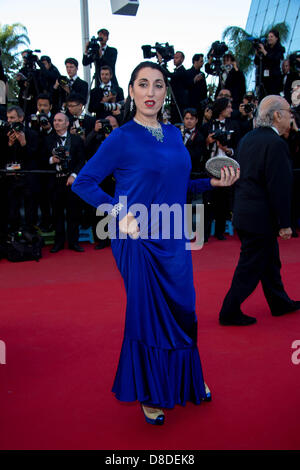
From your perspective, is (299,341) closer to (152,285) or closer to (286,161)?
(286,161)

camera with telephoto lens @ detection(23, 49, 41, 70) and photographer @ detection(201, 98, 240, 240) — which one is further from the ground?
camera with telephoto lens @ detection(23, 49, 41, 70)

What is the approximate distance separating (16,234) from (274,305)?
3.63 metres

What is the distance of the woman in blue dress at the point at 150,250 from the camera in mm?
2082

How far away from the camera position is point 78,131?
6.53 meters

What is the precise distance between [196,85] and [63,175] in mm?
3578

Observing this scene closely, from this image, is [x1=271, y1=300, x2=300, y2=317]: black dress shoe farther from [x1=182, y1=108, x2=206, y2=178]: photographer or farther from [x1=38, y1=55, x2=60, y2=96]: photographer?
[x1=38, y1=55, x2=60, y2=96]: photographer

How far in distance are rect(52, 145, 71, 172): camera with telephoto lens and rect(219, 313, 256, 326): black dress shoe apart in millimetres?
3474

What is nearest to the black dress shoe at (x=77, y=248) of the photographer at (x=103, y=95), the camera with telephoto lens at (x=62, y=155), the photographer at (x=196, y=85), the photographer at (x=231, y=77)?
the camera with telephoto lens at (x=62, y=155)

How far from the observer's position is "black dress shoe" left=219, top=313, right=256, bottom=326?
3488 millimetres

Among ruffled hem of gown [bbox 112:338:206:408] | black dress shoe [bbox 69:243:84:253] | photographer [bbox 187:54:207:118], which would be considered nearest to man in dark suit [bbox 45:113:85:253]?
black dress shoe [bbox 69:243:84:253]

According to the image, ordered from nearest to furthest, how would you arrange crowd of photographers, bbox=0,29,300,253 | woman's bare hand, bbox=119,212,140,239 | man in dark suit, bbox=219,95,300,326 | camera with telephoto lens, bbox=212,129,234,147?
woman's bare hand, bbox=119,212,140,239 → man in dark suit, bbox=219,95,300,326 → camera with telephoto lens, bbox=212,129,234,147 → crowd of photographers, bbox=0,29,300,253

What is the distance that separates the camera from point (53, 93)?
317 inches

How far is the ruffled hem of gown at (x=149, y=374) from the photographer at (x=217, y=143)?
4.44 meters

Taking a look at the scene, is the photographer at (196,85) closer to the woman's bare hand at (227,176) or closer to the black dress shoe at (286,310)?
the black dress shoe at (286,310)
